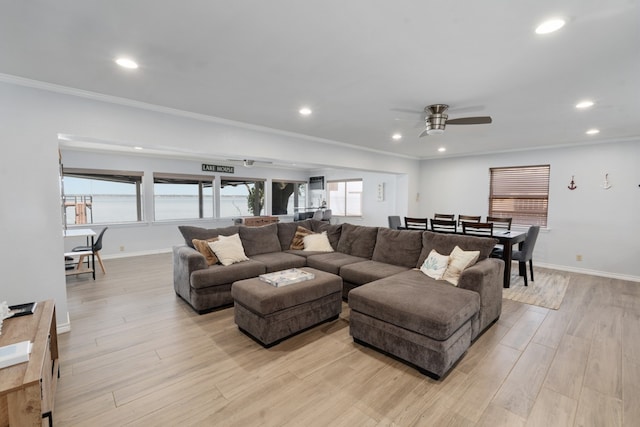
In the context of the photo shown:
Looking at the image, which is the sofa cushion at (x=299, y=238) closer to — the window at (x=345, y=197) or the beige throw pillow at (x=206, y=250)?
the beige throw pillow at (x=206, y=250)

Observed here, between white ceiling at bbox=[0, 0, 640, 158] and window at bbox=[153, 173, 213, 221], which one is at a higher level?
white ceiling at bbox=[0, 0, 640, 158]

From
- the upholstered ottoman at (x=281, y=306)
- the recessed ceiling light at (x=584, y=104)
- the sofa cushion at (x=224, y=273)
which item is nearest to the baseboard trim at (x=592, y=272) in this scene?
the recessed ceiling light at (x=584, y=104)

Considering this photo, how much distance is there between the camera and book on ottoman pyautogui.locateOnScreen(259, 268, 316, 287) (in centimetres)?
292

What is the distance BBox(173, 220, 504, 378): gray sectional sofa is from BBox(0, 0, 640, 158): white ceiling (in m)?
1.70

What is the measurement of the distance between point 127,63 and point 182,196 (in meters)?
5.76

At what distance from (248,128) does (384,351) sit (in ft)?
11.3

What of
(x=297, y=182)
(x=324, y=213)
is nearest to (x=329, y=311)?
(x=324, y=213)

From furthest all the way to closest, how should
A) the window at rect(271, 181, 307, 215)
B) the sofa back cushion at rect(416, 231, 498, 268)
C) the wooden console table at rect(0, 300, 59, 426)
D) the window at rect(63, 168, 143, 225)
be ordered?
the window at rect(271, 181, 307, 215), the window at rect(63, 168, 143, 225), the sofa back cushion at rect(416, 231, 498, 268), the wooden console table at rect(0, 300, 59, 426)

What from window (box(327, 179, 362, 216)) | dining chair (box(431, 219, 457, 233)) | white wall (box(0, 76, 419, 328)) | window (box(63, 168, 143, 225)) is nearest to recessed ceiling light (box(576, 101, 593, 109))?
dining chair (box(431, 219, 457, 233))

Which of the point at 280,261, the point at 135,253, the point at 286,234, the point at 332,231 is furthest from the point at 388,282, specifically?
the point at 135,253

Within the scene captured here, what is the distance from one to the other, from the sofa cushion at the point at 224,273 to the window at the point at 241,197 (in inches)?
197

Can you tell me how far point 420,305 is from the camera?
91.3 inches

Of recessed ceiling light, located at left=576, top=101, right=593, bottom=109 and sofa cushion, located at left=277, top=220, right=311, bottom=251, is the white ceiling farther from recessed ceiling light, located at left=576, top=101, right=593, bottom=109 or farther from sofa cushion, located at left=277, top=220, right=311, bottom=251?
sofa cushion, located at left=277, top=220, right=311, bottom=251

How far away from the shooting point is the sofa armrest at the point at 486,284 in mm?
2721
